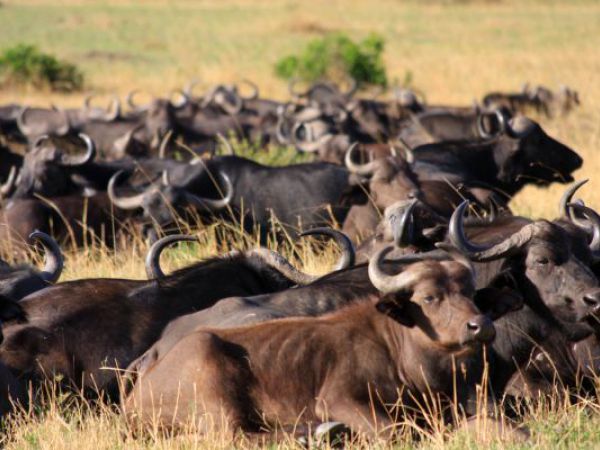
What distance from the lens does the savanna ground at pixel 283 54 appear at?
20.8 feet


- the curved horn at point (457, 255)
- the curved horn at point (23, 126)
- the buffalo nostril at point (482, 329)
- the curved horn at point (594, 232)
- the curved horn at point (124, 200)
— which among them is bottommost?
the curved horn at point (23, 126)

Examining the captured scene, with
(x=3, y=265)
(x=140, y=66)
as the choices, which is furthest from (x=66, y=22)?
(x=3, y=265)

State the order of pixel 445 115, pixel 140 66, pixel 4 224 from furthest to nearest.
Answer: pixel 140 66 → pixel 445 115 → pixel 4 224

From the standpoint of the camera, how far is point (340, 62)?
3375 centimetres

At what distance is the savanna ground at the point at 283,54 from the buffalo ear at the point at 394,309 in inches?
22.1

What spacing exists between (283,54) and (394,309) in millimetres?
38684

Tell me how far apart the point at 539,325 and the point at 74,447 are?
2659 mm

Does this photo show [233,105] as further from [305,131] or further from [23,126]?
[305,131]

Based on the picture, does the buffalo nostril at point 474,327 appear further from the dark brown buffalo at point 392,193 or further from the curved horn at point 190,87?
the curved horn at point 190,87

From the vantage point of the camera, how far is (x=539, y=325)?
23.4ft

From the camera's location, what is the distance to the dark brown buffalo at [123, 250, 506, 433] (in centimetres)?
602

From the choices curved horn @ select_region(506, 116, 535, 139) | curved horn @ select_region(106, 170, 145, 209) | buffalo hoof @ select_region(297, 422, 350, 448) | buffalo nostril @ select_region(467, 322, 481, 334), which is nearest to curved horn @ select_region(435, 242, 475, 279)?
buffalo nostril @ select_region(467, 322, 481, 334)

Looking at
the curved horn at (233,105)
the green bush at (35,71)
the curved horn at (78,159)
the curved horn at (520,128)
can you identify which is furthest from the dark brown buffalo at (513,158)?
the green bush at (35,71)

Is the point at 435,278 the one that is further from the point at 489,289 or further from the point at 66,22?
the point at 66,22
